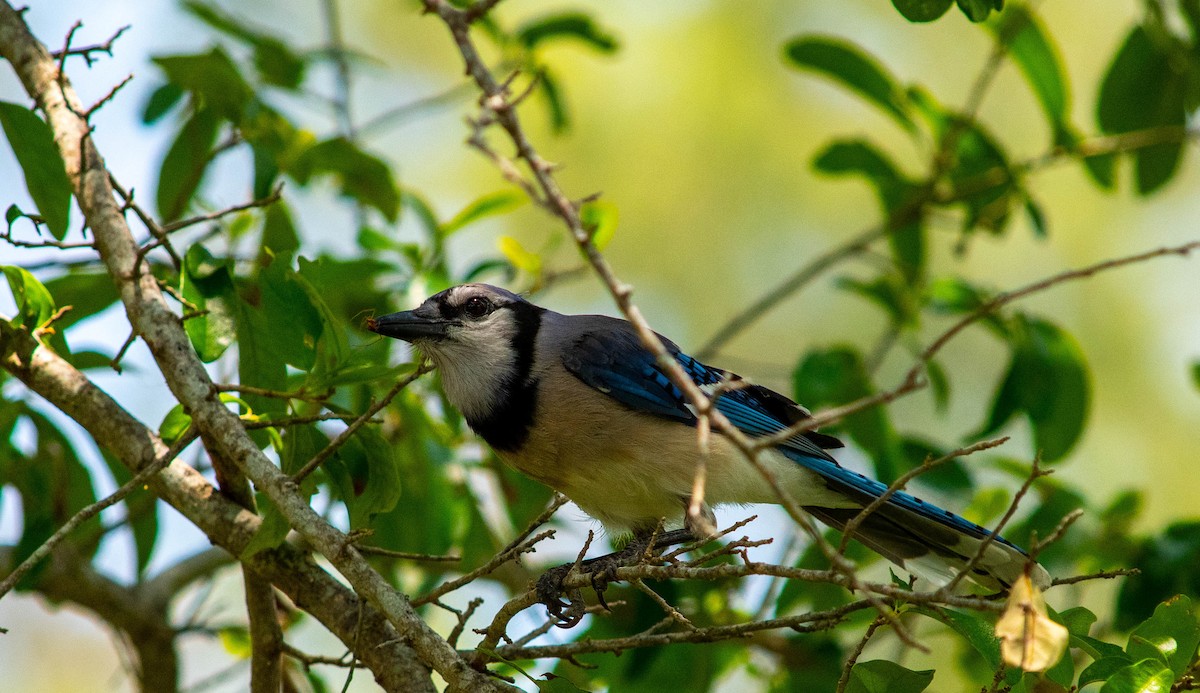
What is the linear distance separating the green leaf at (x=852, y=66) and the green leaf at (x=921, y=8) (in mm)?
1691

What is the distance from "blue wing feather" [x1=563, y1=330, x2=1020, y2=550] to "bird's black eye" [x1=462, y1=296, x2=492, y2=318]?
0.33m

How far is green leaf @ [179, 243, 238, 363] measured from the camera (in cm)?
267

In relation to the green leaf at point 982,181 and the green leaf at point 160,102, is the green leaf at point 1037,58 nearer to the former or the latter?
the green leaf at point 982,181

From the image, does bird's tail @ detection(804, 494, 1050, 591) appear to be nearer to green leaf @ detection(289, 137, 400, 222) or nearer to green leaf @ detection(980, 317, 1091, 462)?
green leaf @ detection(980, 317, 1091, 462)

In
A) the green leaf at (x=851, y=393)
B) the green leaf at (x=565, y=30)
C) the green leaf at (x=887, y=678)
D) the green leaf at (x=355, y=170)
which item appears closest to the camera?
the green leaf at (x=887, y=678)

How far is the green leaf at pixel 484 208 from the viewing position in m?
3.92

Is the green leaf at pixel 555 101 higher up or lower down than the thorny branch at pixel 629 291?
higher up

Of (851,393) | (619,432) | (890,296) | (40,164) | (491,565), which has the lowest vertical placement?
(491,565)

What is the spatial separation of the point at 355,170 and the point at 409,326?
65 cm

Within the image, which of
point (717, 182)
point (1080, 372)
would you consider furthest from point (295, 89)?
point (717, 182)

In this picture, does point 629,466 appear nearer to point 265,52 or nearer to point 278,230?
point 278,230

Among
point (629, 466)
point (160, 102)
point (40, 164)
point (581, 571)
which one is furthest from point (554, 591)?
point (160, 102)

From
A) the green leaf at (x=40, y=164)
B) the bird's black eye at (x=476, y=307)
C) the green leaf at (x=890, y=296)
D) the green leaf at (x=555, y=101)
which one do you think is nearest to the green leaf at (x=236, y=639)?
the bird's black eye at (x=476, y=307)

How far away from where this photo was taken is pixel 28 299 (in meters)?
2.62
